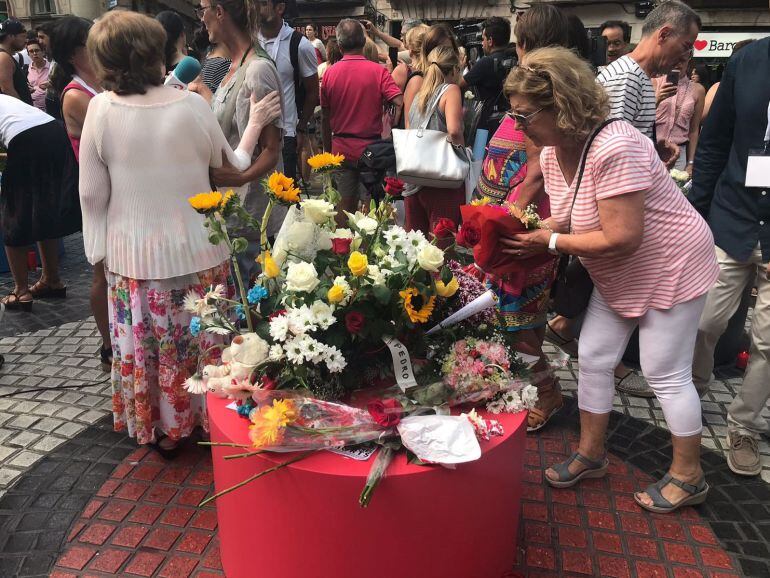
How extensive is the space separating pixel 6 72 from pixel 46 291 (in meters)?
2.12

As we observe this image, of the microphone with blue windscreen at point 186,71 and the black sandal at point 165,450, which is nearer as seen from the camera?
the black sandal at point 165,450

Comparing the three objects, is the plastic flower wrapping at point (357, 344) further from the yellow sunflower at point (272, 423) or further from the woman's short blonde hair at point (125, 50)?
the woman's short blonde hair at point (125, 50)

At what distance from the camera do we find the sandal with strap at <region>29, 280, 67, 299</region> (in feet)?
16.5

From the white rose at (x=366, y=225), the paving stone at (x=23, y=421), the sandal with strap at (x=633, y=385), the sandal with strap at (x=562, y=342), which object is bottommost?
the paving stone at (x=23, y=421)

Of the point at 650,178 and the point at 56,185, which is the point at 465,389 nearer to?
the point at 650,178

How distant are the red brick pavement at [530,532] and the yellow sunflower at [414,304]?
114 cm

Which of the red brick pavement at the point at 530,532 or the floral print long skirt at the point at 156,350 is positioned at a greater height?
the floral print long skirt at the point at 156,350

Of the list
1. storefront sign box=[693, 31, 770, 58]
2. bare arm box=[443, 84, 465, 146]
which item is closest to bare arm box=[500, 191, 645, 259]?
bare arm box=[443, 84, 465, 146]

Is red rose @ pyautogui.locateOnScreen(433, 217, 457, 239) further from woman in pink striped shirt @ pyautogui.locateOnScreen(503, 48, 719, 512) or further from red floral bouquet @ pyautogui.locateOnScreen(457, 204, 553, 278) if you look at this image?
woman in pink striped shirt @ pyautogui.locateOnScreen(503, 48, 719, 512)

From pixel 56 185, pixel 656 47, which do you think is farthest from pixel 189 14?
pixel 656 47

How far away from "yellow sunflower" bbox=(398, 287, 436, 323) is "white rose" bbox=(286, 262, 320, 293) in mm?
262

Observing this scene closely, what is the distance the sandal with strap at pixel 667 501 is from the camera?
2543 mm

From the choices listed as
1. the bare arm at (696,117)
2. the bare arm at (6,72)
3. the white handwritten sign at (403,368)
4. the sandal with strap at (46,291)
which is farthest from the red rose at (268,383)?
the bare arm at (6,72)

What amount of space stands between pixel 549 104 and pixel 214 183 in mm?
1463
